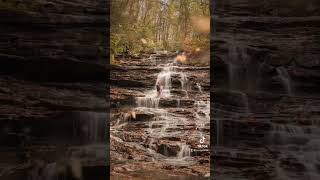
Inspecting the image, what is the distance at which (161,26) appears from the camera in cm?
279

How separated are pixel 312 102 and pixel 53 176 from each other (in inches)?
68.8

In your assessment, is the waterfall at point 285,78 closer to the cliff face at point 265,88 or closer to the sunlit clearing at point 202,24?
the cliff face at point 265,88

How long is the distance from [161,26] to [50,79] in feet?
2.69

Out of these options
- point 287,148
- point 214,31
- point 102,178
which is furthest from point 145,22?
point 287,148

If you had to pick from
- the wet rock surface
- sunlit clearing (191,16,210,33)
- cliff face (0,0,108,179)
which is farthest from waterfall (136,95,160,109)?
sunlit clearing (191,16,210,33)

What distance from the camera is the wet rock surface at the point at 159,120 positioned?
2.74 meters

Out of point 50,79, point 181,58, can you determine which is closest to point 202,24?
point 181,58

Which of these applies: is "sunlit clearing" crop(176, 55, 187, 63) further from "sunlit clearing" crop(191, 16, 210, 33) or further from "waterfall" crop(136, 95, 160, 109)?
"waterfall" crop(136, 95, 160, 109)

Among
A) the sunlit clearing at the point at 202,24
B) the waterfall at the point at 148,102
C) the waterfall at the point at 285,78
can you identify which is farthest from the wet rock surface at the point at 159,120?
the waterfall at the point at 285,78

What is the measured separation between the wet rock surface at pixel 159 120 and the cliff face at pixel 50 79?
130 millimetres

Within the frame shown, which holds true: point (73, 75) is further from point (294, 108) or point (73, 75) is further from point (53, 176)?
point (294, 108)

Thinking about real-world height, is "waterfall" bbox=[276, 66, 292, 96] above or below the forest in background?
below

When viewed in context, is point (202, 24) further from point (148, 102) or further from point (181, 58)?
point (148, 102)

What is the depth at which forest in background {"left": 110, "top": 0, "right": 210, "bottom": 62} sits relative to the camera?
9.05 feet
